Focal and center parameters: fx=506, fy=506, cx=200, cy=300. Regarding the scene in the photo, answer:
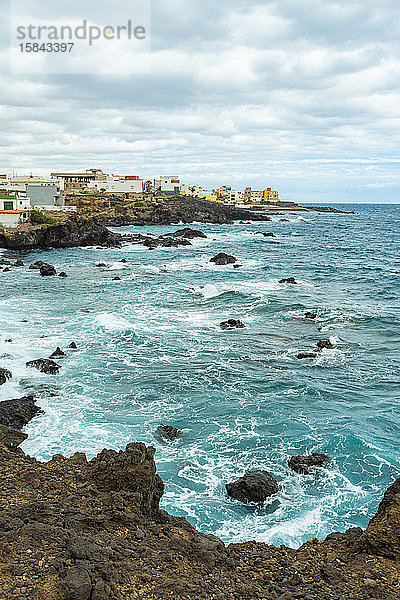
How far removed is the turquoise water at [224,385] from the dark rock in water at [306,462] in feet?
0.95

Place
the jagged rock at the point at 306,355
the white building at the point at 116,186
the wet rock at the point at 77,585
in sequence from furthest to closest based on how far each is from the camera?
1. the white building at the point at 116,186
2. the jagged rock at the point at 306,355
3. the wet rock at the point at 77,585

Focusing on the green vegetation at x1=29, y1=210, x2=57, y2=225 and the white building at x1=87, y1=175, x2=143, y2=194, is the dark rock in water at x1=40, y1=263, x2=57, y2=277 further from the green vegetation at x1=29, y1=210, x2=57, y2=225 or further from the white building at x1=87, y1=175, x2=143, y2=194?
the white building at x1=87, y1=175, x2=143, y2=194

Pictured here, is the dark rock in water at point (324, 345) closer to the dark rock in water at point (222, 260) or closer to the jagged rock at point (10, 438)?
the jagged rock at point (10, 438)

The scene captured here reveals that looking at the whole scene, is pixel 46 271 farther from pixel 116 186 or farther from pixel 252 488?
pixel 116 186

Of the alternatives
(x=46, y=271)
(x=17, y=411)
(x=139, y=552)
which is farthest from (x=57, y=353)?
(x=46, y=271)

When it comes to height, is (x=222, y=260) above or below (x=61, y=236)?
below

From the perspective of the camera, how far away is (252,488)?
48.5ft

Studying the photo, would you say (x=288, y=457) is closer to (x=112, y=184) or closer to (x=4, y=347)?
(x=4, y=347)

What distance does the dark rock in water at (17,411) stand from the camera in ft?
59.6

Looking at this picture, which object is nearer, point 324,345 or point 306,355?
point 306,355

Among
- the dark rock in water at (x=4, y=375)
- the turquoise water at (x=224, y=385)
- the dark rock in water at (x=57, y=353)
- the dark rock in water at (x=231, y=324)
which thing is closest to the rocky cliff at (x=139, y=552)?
the turquoise water at (x=224, y=385)

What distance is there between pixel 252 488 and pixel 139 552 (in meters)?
6.19

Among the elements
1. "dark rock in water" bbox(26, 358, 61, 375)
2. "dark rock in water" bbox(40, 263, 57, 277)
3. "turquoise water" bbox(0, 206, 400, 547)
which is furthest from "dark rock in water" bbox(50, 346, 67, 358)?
"dark rock in water" bbox(40, 263, 57, 277)

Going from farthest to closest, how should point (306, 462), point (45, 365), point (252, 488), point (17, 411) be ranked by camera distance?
point (45, 365)
point (17, 411)
point (306, 462)
point (252, 488)
